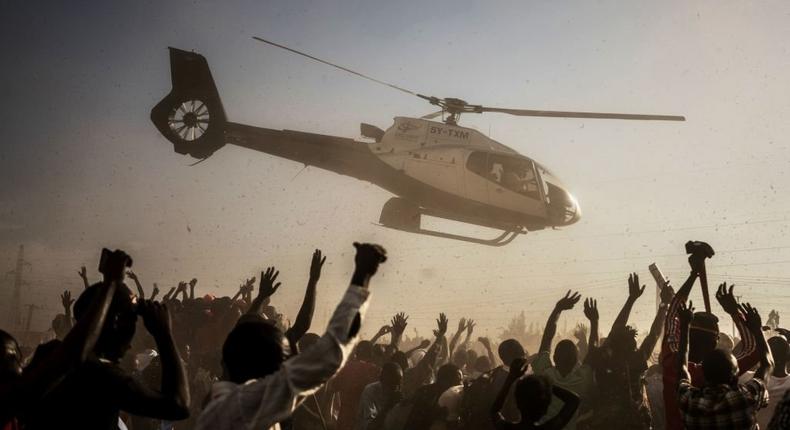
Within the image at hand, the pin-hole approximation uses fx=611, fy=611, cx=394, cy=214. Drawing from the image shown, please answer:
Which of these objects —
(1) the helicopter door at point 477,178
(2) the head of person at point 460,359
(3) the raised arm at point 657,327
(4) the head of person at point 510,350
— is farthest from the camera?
(1) the helicopter door at point 477,178

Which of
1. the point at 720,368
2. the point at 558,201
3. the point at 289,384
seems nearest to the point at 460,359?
the point at 720,368

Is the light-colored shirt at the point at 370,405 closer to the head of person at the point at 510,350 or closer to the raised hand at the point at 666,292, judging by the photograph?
the head of person at the point at 510,350

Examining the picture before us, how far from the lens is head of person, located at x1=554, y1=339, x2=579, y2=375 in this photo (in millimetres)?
5184

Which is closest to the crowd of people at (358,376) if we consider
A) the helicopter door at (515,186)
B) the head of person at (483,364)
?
the head of person at (483,364)

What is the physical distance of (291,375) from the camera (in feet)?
7.59

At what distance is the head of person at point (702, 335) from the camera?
4094 mm

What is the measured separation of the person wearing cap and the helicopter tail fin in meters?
14.6

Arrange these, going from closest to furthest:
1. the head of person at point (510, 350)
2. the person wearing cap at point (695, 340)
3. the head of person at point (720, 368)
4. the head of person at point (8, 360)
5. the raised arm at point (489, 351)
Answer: the head of person at point (8, 360) < the head of person at point (720, 368) < the person wearing cap at point (695, 340) < the head of person at point (510, 350) < the raised arm at point (489, 351)

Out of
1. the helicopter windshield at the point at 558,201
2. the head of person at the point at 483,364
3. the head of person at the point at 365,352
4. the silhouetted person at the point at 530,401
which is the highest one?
the helicopter windshield at the point at 558,201

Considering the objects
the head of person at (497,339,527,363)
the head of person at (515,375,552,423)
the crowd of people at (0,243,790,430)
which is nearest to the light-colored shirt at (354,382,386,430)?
the crowd of people at (0,243,790,430)

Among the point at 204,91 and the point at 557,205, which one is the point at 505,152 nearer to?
the point at 557,205

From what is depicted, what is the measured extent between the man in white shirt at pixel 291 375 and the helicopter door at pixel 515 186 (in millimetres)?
12643

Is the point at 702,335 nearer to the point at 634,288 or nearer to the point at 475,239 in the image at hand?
the point at 634,288

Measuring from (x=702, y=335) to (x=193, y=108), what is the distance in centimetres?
1591
